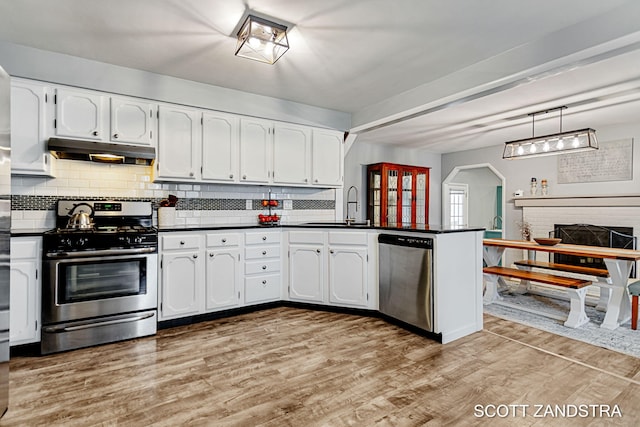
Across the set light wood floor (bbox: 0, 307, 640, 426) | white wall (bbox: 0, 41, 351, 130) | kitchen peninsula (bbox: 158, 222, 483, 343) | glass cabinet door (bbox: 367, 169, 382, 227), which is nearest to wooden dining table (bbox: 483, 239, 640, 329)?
light wood floor (bbox: 0, 307, 640, 426)

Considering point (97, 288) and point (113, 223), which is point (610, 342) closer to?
point (97, 288)

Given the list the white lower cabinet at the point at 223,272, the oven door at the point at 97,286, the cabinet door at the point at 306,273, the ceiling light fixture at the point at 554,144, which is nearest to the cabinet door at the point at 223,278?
the white lower cabinet at the point at 223,272

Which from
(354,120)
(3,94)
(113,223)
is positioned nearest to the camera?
(3,94)

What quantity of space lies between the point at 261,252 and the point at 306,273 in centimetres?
A: 55

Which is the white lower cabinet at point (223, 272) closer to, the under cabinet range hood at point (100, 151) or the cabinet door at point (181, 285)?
the cabinet door at point (181, 285)

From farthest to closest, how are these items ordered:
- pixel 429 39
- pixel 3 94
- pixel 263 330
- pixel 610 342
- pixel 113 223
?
1. pixel 113 223
2. pixel 263 330
3. pixel 610 342
4. pixel 429 39
5. pixel 3 94

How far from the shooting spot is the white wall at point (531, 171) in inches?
184

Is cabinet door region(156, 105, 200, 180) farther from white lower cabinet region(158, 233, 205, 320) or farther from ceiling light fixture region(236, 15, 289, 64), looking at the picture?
ceiling light fixture region(236, 15, 289, 64)

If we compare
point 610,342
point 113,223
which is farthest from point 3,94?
point 610,342

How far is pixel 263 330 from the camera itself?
3.17 meters


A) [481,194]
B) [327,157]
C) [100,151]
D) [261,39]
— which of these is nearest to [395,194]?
[327,157]

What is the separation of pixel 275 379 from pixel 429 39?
274 cm

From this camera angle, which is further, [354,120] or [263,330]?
[354,120]

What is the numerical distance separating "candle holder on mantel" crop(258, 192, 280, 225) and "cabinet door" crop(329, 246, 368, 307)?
0.90 meters
